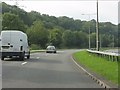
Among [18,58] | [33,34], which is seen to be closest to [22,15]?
[33,34]

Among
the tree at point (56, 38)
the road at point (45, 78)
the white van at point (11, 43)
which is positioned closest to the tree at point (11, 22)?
the tree at point (56, 38)

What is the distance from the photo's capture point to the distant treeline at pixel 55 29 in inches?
4158

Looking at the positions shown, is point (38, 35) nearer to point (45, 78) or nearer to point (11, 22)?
point (11, 22)

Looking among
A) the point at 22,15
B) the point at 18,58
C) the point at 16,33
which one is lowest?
the point at 18,58

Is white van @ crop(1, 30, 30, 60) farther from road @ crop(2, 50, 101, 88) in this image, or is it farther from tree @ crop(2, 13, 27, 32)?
tree @ crop(2, 13, 27, 32)

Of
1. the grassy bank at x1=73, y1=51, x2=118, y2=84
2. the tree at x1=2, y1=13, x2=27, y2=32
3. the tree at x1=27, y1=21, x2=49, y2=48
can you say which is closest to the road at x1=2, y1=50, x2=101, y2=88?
the grassy bank at x1=73, y1=51, x2=118, y2=84

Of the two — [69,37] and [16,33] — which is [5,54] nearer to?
[16,33]

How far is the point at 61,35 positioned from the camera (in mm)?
148125

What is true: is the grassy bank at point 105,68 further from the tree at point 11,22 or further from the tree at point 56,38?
the tree at point 56,38

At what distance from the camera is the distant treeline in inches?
4158

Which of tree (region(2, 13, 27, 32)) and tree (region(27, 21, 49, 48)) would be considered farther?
tree (region(27, 21, 49, 48))

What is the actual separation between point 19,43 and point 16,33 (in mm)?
1003

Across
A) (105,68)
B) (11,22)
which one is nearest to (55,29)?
(11,22)

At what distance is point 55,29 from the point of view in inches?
5753
